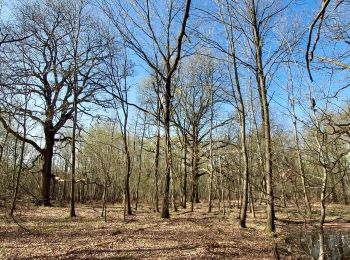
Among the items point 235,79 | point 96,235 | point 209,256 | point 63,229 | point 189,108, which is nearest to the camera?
point 209,256

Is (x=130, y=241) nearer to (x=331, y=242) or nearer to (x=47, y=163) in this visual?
(x=331, y=242)

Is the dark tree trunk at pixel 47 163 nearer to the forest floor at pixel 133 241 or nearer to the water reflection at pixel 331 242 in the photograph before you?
the forest floor at pixel 133 241

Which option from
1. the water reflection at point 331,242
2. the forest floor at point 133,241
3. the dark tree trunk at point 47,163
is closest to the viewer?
the forest floor at point 133,241

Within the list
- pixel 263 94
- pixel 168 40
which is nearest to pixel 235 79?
pixel 263 94

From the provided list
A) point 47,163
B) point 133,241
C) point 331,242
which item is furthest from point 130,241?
point 47,163

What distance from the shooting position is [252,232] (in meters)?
12.3

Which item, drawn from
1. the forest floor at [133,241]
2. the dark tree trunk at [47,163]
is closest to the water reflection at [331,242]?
the forest floor at [133,241]

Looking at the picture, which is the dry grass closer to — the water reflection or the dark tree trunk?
the water reflection

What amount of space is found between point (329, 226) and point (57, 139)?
59.2 ft

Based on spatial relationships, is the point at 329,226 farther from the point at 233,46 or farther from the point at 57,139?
the point at 57,139

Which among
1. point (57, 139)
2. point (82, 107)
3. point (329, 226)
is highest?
point (82, 107)

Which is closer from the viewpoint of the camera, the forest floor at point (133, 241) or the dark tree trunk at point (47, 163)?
the forest floor at point (133, 241)

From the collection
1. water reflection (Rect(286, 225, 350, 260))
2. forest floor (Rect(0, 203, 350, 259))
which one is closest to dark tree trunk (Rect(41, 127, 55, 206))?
forest floor (Rect(0, 203, 350, 259))

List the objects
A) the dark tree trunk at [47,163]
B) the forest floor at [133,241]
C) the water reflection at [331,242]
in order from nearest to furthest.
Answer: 1. the forest floor at [133,241]
2. the water reflection at [331,242]
3. the dark tree trunk at [47,163]
